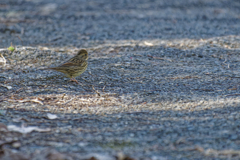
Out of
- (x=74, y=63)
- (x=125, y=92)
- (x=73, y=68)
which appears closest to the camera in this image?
(x=125, y=92)

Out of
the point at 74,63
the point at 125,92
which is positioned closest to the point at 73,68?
the point at 74,63

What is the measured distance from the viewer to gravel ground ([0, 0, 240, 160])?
143 inches

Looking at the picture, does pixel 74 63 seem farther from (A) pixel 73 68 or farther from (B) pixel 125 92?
(B) pixel 125 92

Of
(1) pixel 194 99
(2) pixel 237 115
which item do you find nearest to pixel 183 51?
(1) pixel 194 99

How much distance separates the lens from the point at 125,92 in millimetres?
5488

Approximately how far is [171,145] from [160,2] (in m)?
13.2

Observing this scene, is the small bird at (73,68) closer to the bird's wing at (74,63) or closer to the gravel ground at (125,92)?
the bird's wing at (74,63)

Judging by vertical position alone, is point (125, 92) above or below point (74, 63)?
below

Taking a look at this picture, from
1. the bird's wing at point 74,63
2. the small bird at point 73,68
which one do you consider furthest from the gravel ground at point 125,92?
the bird's wing at point 74,63

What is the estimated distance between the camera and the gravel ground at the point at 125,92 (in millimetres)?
3625

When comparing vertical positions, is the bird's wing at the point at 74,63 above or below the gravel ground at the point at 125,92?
above

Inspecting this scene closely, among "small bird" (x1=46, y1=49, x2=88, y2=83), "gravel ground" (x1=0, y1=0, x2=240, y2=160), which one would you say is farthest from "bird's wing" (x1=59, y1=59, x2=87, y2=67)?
"gravel ground" (x1=0, y1=0, x2=240, y2=160)

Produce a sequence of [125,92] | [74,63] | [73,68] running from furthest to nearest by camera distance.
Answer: [74,63] → [73,68] → [125,92]

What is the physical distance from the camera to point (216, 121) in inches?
164
